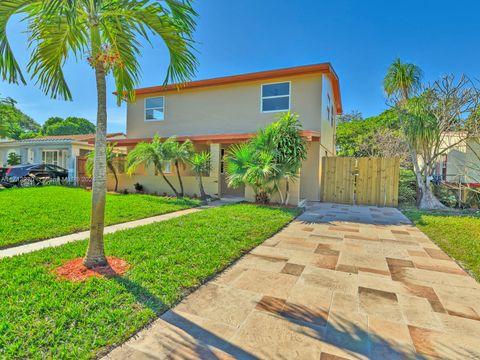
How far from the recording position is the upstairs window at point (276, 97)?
11961mm

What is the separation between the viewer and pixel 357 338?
235cm

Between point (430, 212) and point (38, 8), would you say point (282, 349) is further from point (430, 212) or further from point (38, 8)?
point (430, 212)

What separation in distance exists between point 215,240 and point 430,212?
26.5 ft

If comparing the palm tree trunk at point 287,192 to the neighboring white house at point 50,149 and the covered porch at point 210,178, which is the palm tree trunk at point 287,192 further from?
the neighboring white house at point 50,149

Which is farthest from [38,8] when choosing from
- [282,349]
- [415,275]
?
[415,275]

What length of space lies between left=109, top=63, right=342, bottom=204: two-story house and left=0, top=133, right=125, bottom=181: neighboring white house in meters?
6.58

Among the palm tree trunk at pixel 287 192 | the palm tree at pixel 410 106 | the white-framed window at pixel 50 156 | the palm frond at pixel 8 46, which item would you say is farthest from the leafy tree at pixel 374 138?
the white-framed window at pixel 50 156

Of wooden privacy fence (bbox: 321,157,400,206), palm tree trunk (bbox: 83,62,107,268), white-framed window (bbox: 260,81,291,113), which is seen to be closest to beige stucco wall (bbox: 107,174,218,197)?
white-framed window (bbox: 260,81,291,113)

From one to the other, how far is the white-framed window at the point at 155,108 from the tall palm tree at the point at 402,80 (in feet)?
35.9

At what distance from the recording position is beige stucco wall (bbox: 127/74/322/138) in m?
11.5

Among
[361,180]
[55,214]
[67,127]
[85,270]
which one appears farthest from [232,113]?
[67,127]

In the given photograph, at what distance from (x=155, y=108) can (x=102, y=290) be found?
43.7 ft

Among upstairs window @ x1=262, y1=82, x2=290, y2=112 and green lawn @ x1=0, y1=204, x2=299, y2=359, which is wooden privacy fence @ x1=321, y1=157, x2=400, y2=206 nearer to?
upstairs window @ x1=262, y1=82, x2=290, y2=112

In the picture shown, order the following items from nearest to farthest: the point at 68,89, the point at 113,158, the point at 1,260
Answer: the point at 1,260 < the point at 68,89 < the point at 113,158
